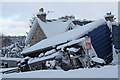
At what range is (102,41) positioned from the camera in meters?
11.4

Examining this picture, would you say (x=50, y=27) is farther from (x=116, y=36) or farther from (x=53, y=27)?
(x=116, y=36)

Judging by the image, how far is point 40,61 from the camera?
11.0 m

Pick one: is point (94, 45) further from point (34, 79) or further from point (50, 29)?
point (50, 29)

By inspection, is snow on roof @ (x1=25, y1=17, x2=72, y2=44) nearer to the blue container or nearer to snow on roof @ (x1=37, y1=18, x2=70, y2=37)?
snow on roof @ (x1=37, y1=18, x2=70, y2=37)

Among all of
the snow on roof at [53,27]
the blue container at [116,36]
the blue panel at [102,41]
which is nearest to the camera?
the blue container at [116,36]

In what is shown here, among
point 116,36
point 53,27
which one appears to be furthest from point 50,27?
point 116,36

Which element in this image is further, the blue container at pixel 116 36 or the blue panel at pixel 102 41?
the blue panel at pixel 102 41

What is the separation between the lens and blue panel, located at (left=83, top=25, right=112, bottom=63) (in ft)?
35.7

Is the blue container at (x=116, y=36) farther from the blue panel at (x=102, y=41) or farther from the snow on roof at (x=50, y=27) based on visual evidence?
the snow on roof at (x=50, y=27)

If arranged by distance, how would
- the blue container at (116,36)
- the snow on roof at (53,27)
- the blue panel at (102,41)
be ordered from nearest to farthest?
the blue container at (116,36) → the blue panel at (102,41) → the snow on roof at (53,27)

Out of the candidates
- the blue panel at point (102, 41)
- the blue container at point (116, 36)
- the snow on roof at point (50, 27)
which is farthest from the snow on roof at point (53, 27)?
the blue container at point (116, 36)

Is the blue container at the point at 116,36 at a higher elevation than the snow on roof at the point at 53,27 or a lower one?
lower

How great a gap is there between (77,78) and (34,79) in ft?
3.94

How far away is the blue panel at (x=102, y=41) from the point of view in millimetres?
10883
